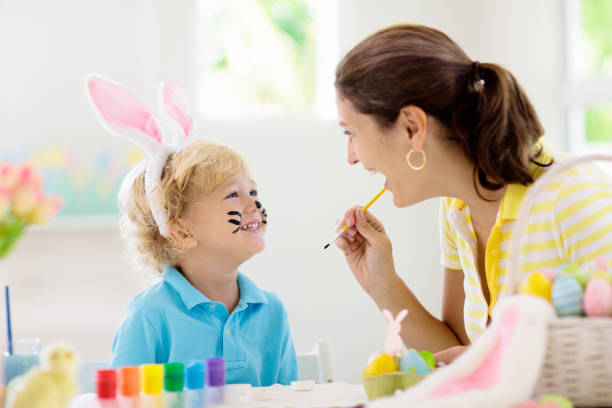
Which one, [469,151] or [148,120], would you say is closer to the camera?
[469,151]

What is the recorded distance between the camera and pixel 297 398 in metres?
1.18

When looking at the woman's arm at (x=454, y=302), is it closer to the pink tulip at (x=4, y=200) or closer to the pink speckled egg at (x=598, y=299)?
the pink speckled egg at (x=598, y=299)

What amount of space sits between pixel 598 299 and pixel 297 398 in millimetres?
507

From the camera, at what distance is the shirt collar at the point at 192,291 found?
156cm

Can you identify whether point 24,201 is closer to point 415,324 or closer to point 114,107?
point 114,107

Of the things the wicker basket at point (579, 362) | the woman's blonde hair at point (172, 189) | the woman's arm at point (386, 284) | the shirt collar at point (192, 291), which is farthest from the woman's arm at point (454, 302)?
the wicker basket at point (579, 362)

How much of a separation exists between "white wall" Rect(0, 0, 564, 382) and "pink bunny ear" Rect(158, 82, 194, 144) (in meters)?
1.25

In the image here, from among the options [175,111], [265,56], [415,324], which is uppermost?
[265,56]

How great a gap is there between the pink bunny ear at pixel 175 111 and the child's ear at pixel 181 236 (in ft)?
0.64

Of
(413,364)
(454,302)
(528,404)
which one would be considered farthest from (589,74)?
(528,404)

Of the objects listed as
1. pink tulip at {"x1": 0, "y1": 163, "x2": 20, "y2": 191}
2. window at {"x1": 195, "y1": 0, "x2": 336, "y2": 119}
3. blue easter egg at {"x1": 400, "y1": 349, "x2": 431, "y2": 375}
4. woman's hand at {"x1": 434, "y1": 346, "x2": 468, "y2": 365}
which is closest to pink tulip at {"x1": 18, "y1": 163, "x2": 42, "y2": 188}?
pink tulip at {"x1": 0, "y1": 163, "x2": 20, "y2": 191}

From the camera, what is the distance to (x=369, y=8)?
312 cm

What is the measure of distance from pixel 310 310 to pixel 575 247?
186 centimetres

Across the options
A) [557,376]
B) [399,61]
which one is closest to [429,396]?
[557,376]
